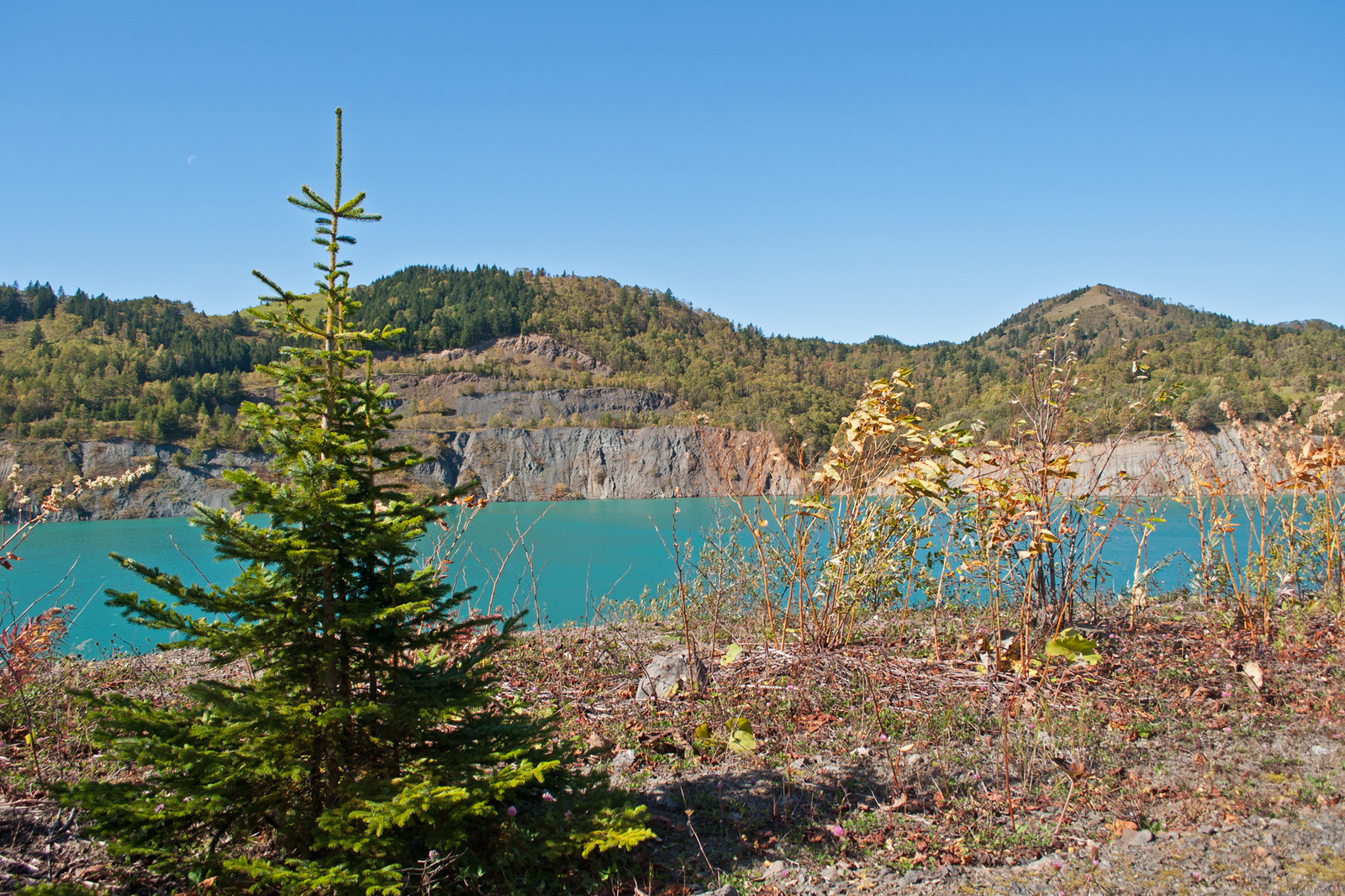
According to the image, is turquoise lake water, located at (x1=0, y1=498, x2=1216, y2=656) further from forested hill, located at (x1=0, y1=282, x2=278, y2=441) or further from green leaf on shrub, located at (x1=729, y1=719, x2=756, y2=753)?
forested hill, located at (x1=0, y1=282, x2=278, y2=441)

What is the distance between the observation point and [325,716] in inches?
79.3

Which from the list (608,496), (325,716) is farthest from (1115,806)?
(608,496)

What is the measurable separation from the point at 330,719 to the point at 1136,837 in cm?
281

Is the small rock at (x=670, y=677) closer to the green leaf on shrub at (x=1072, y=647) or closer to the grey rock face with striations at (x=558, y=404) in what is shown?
the green leaf on shrub at (x=1072, y=647)

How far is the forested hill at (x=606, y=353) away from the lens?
1481 inches

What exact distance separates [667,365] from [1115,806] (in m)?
77.0

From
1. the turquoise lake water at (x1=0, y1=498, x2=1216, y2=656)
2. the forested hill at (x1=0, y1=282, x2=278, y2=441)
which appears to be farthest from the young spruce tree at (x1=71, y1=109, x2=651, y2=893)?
the forested hill at (x1=0, y1=282, x2=278, y2=441)

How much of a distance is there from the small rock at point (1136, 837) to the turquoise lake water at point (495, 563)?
312cm

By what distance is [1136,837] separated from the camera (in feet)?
8.30

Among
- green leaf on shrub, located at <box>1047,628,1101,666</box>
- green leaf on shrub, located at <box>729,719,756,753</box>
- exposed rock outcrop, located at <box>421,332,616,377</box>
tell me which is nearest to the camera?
green leaf on shrub, located at <box>1047,628,1101,666</box>

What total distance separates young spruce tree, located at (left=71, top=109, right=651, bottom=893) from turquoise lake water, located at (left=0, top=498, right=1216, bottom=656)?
162 centimetres

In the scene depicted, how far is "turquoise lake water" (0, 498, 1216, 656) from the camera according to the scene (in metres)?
8.89

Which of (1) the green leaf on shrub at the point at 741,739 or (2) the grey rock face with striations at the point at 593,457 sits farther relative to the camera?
(2) the grey rock face with striations at the point at 593,457

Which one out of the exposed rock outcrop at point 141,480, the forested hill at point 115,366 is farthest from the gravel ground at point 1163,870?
the exposed rock outcrop at point 141,480
